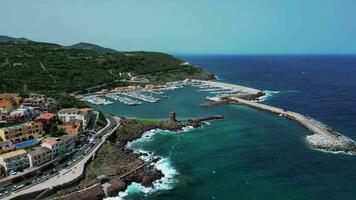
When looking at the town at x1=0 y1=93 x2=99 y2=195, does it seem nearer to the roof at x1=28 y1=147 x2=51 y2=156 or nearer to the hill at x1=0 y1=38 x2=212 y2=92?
the roof at x1=28 y1=147 x2=51 y2=156

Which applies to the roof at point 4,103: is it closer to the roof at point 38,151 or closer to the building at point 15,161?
the roof at point 38,151

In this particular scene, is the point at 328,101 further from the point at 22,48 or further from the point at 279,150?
the point at 22,48

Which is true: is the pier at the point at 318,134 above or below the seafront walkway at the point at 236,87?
below

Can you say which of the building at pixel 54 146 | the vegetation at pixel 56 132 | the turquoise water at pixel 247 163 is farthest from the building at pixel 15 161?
the turquoise water at pixel 247 163

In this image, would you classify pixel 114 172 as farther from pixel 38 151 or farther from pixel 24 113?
pixel 24 113

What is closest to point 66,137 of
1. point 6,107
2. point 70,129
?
point 70,129
